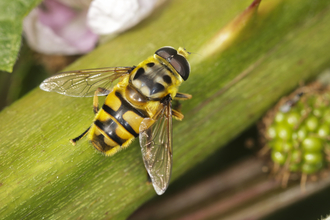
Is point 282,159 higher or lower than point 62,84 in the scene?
lower

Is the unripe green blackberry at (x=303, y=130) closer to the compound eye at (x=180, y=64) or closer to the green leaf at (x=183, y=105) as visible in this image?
the green leaf at (x=183, y=105)

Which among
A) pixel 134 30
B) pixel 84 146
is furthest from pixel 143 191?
pixel 134 30

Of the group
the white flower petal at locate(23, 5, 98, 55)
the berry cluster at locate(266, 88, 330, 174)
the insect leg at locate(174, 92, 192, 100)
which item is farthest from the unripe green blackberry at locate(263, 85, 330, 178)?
the white flower petal at locate(23, 5, 98, 55)

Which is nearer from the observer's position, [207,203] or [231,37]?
[231,37]

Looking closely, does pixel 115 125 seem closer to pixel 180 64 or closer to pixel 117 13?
pixel 180 64

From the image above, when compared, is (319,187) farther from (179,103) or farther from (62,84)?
(62,84)

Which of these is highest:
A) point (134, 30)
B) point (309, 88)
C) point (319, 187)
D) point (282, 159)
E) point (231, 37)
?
point (134, 30)
